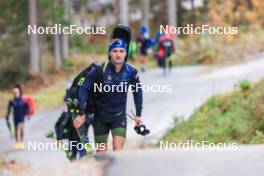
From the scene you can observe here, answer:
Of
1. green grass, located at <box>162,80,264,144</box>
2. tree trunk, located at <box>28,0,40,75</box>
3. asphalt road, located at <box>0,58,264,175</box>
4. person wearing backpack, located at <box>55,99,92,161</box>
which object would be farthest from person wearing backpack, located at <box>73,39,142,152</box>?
tree trunk, located at <box>28,0,40,75</box>

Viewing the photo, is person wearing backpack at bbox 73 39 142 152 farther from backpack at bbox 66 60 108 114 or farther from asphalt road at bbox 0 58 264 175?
asphalt road at bbox 0 58 264 175

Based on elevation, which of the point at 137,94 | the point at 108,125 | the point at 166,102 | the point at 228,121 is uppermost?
the point at 137,94

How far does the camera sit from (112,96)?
8.39 metres

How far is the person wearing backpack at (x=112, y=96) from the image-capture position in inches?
328

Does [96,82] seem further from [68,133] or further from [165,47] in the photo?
[165,47]

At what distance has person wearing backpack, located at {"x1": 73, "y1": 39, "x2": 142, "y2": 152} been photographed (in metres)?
8.33

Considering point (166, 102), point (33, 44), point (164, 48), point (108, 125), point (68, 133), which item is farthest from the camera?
point (33, 44)

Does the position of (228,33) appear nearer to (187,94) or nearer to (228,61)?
(228,61)

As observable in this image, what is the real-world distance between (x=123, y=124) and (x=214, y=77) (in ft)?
51.5

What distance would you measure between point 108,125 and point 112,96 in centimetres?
44

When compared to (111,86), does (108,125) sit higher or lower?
lower

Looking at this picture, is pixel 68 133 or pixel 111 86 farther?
pixel 68 133

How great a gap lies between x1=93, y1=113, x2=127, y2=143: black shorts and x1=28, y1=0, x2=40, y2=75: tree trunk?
77.4ft

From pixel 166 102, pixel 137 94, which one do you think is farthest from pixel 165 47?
pixel 137 94
